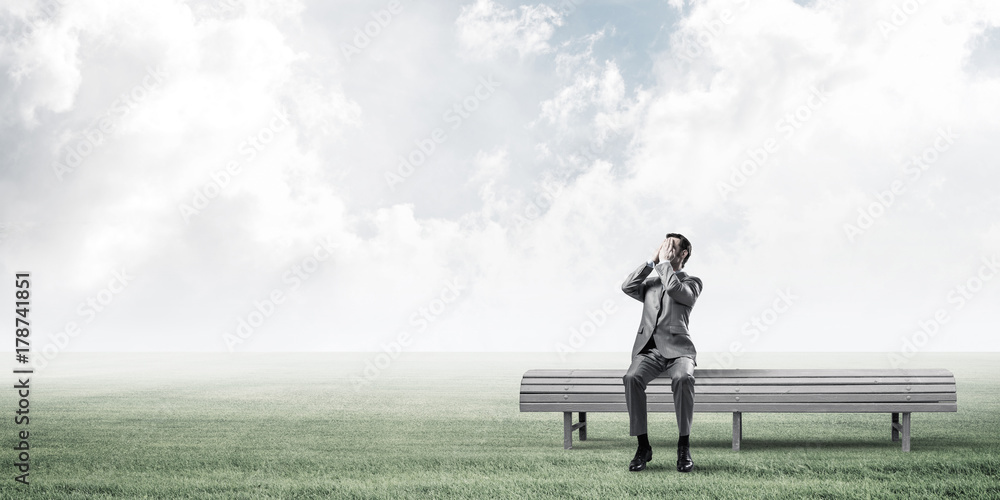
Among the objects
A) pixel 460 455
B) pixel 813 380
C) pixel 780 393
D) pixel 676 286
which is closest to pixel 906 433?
pixel 813 380

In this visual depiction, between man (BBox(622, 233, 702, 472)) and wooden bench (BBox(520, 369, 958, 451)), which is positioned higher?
man (BBox(622, 233, 702, 472))

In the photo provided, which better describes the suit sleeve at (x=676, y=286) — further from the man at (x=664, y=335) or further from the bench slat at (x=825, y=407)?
the bench slat at (x=825, y=407)

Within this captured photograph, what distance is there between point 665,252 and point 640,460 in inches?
66.8

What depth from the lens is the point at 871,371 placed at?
767 cm

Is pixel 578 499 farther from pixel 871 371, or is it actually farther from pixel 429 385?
pixel 429 385

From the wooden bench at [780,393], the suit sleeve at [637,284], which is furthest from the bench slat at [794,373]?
the suit sleeve at [637,284]

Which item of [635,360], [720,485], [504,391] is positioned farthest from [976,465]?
[504,391]

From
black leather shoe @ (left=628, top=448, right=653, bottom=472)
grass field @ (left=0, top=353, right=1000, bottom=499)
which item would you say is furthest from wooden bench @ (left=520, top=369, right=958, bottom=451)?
black leather shoe @ (left=628, top=448, right=653, bottom=472)

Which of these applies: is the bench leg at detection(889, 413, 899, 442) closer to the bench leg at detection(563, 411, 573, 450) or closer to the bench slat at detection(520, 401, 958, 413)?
the bench slat at detection(520, 401, 958, 413)

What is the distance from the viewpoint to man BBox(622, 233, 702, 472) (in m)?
6.46

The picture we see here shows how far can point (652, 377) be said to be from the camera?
6766 mm

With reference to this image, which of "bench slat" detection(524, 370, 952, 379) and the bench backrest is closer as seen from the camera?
the bench backrest

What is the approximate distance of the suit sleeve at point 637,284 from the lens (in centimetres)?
671

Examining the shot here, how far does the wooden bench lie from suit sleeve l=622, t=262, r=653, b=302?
39.4 inches
